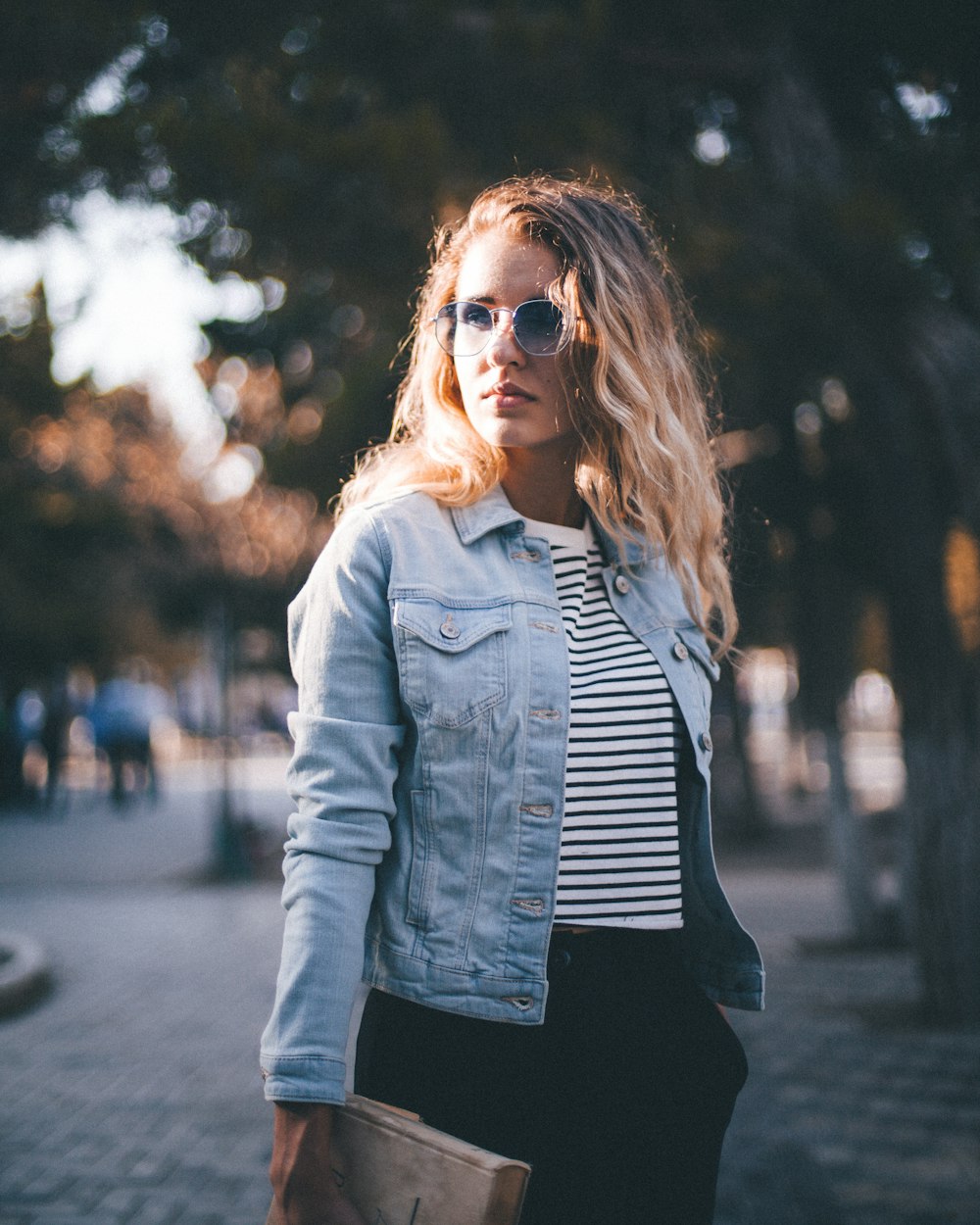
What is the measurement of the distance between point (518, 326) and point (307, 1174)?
3.93 ft

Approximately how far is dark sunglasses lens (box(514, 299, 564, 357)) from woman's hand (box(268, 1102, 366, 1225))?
43.3 inches

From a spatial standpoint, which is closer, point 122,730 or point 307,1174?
point 307,1174

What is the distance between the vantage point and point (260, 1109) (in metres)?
4.83

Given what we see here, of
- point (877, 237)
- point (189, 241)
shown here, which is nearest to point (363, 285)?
point (189, 241)

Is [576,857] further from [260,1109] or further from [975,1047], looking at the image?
[975,1047]

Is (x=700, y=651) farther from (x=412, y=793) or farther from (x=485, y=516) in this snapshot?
(x=412, y=793)

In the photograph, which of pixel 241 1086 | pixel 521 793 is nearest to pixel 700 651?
pixel 521 793

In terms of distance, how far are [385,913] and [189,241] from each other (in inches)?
192

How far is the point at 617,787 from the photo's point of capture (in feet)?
5.59

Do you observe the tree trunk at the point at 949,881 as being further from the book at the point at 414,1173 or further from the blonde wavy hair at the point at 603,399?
the book at the point at 414,1173

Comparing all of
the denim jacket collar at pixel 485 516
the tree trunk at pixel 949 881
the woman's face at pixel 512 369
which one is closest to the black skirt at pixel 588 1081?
the denim jacket collar at pixel 485 516

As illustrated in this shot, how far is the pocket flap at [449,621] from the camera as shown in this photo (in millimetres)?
1610

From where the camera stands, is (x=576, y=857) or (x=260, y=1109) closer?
(x=576, y=857)

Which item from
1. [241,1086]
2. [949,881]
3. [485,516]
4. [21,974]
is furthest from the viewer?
[21,974]
